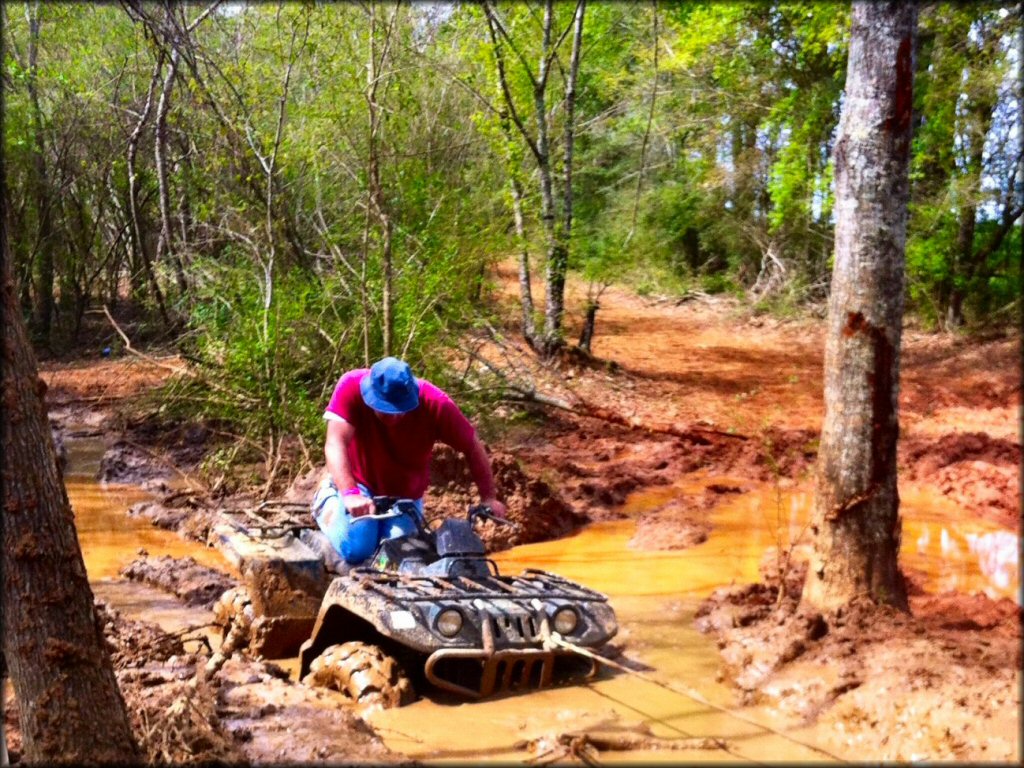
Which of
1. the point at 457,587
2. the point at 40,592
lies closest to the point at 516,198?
the point at 457,587

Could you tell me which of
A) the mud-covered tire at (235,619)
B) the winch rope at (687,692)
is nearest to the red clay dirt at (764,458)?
the winch rope at (687,692)

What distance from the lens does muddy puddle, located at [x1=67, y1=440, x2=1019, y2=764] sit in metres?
4.34

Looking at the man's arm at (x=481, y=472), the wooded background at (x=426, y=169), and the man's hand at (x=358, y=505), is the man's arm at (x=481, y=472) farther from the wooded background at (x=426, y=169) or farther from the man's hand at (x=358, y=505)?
the wooded background at (x=426, y=169)

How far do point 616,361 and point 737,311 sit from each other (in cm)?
601

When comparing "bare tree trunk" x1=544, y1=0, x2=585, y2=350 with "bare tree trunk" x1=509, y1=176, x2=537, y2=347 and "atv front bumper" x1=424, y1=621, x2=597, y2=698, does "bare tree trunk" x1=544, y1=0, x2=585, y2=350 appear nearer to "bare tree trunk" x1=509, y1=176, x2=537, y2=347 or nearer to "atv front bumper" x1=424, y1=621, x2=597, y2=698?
"bare tree trunk" x1=509, y1=176, x2=537, y2=347

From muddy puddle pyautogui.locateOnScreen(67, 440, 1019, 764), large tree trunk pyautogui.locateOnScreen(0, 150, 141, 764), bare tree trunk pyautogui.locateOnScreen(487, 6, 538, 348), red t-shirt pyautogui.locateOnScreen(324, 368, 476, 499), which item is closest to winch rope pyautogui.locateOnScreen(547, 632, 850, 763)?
muddy puddle pyautogui.locateOnScreen(67, 440, 1019, 764)

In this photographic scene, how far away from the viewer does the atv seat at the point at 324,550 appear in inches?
233

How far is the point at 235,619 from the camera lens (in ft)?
20.0

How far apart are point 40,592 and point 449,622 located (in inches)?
79.4

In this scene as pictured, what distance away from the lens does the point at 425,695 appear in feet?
16.4

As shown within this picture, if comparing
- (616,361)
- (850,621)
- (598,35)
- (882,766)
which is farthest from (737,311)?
(882,766)

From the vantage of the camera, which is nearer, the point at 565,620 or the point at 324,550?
the point at 565,620

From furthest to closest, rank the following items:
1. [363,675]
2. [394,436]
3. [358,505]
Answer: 1. [394,436]
2. [358,505]
3. [363,675]

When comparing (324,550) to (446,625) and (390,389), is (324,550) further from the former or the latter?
(446,625)
